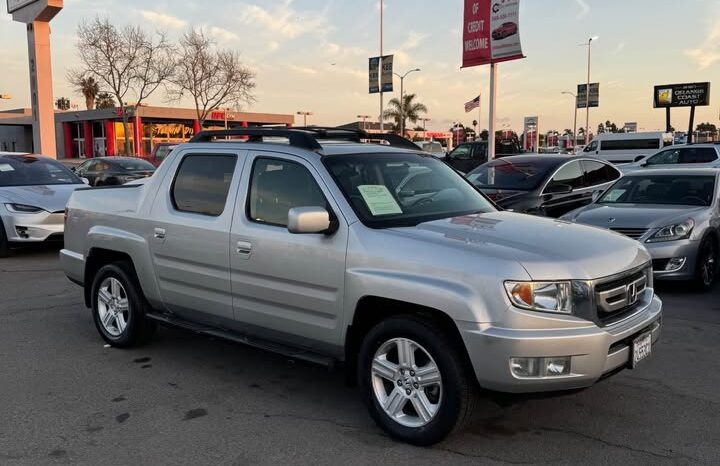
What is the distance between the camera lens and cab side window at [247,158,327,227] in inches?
170

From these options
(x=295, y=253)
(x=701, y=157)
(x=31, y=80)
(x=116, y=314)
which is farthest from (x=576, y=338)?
(x=31, y=80)

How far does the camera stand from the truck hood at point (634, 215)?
7652 millimetres

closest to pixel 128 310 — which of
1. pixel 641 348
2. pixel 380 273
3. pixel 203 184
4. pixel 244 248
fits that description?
pixel 203 184

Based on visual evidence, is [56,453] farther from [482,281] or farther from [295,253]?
[482,281]

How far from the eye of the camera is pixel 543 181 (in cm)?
1030

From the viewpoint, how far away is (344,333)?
13.1ft

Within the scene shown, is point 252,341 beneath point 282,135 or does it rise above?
beneath

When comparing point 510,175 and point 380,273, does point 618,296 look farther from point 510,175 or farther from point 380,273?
point 510,175

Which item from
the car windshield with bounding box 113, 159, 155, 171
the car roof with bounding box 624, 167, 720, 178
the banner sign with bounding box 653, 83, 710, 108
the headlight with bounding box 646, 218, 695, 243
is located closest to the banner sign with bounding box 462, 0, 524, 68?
the car roof with bounding box 624, 167, 720, 178

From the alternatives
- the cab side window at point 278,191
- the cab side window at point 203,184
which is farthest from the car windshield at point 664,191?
the cab side window at point 203,184

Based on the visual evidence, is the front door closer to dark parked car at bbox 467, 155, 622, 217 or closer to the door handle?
the door handle

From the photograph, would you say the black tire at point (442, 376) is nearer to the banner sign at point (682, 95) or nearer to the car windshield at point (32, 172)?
the car windshield at point (32, 172)

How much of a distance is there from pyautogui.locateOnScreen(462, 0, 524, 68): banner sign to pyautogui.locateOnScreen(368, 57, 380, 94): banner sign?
851 inches

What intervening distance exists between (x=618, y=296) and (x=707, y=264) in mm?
4837
